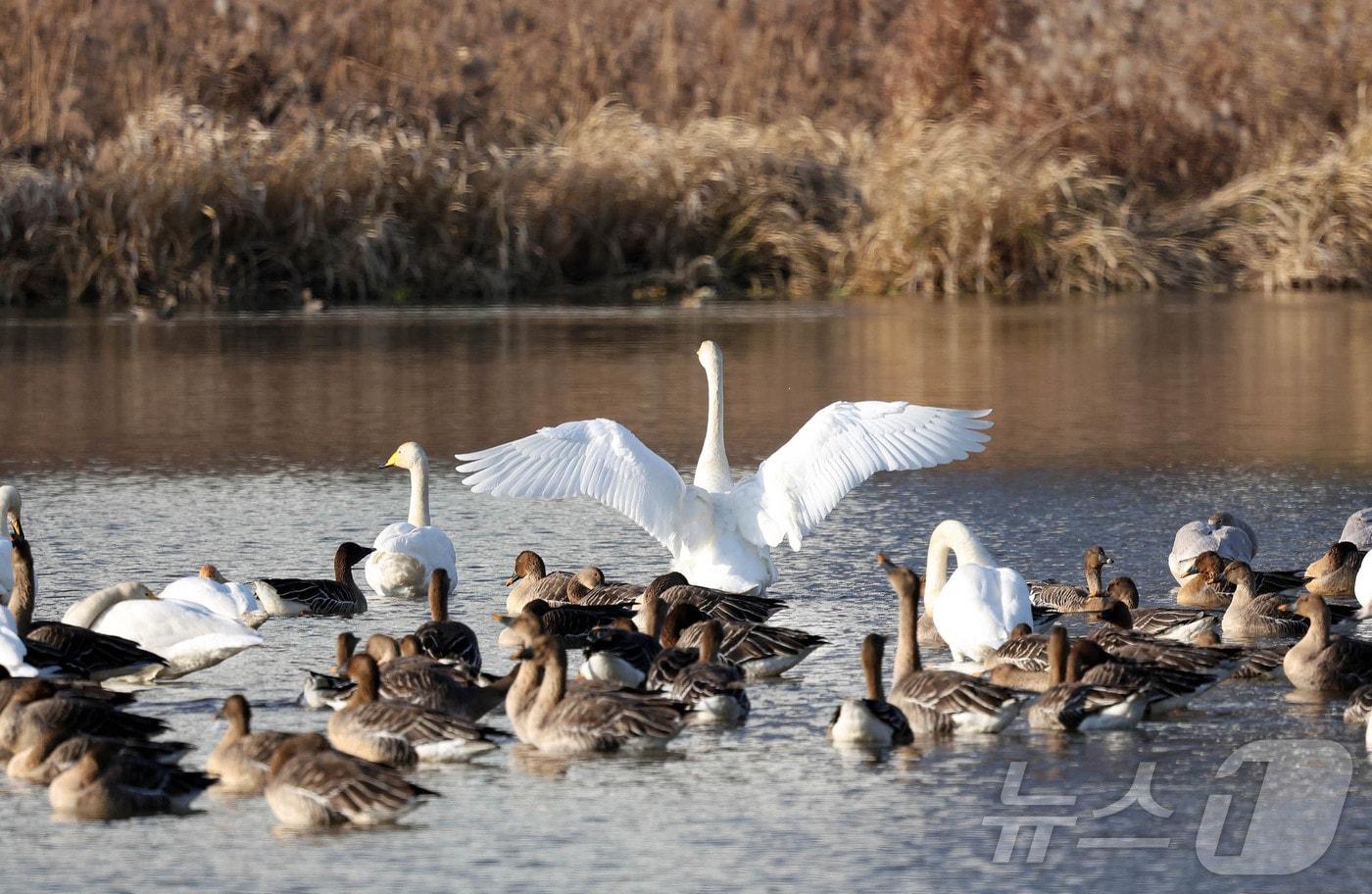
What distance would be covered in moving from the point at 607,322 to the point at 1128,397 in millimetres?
8171

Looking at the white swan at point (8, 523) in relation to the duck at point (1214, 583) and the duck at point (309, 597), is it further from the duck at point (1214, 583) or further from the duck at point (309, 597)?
the duck at point (1214, 583)

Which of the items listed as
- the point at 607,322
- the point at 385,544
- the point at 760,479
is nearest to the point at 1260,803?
the point at 760,479

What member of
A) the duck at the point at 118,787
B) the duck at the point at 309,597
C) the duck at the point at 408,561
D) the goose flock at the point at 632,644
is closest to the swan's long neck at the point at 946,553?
the goose flock at the point at 632,644

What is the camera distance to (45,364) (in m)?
18.6

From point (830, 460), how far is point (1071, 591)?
44.2 inches

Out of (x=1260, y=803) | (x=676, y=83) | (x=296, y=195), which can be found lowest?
(x=1260, y=803)

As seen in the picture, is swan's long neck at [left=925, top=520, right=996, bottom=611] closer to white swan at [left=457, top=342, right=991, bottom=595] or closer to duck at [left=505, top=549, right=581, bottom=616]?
white swan at [left=457, top=342, right=991, bottom=595]

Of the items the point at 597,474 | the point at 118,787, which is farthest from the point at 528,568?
the point at 118,787

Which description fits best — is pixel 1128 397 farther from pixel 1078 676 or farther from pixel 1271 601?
pixel 1078 676

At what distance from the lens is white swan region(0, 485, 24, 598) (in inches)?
340

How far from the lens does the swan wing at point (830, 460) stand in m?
8.92

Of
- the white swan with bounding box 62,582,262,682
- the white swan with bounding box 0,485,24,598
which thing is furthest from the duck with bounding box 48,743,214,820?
the white swan with bounding box 0,485,24,598

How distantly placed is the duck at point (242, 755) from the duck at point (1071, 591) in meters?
3.31

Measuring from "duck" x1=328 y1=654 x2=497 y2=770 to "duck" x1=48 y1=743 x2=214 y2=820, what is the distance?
579 millimetres
